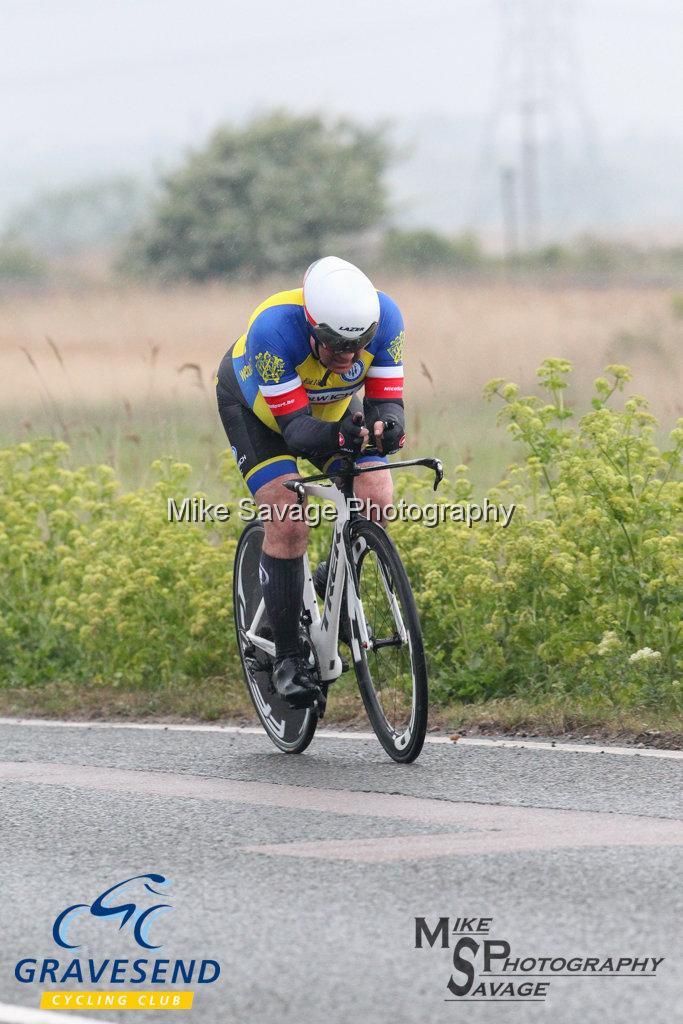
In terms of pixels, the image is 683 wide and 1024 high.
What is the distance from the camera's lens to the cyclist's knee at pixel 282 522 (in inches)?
264

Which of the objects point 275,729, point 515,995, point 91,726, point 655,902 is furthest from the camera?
point 91,726

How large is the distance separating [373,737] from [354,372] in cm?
181

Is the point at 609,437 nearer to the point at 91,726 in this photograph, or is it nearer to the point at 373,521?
the point at 373,521

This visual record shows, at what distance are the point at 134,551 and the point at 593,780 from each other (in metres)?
4.16

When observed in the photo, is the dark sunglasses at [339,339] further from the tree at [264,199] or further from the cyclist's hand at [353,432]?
the tree at [264,199]

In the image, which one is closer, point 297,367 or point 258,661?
point 297,367

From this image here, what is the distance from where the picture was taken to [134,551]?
9.67m

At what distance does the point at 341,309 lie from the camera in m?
6.13

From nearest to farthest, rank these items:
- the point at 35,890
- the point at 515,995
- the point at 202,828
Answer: the point at 515,995
the point at 35,890
the point at 202,828

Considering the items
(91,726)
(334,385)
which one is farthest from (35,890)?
(91,726)

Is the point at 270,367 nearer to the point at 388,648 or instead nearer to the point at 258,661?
the point at 388,648

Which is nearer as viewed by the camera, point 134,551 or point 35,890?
point 35,890

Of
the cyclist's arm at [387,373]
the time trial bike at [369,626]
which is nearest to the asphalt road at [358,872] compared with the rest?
the time trial bike at [369,626]

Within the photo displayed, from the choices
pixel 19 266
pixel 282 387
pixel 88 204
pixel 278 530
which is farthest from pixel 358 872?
pixel 88 204
